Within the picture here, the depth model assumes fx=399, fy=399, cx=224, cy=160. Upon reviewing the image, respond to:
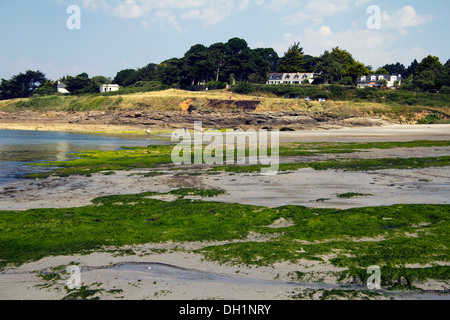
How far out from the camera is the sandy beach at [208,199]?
6492 millimetres

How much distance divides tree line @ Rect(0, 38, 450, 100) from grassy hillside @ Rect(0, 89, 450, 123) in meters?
11.9

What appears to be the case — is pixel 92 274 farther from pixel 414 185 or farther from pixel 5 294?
pixel 414 185

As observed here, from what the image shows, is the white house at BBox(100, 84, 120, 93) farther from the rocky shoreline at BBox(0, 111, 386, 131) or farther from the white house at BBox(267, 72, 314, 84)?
the white house at BBox(267, 72, 314, 84)

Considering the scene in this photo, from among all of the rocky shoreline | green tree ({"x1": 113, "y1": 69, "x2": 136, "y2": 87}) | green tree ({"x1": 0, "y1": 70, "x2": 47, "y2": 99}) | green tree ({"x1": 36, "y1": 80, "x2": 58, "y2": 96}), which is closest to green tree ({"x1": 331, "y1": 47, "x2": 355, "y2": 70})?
the rocky shoreline

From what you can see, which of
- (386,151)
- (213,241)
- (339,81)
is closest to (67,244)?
(213,241)

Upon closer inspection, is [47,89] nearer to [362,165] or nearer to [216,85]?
[216,85]

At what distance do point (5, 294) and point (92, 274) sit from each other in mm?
1383

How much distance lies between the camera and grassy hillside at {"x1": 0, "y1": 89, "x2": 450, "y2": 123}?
189 feet

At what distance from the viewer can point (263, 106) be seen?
61750 mm

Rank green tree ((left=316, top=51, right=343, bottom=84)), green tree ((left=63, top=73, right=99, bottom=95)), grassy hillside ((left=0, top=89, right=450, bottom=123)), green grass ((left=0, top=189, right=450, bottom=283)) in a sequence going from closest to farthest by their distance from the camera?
green grass ((left=0, top=189, right=450, bottom=283)), grassy hillside ((left=0, top=89, right=450, bottom=123)), green tree ((left=316, top=51, right=343, bottom=84)), green tree ((left=63, top=73, right=99, bottom=95))

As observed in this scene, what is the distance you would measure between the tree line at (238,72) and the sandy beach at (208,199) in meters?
57.7

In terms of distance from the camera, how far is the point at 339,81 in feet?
271

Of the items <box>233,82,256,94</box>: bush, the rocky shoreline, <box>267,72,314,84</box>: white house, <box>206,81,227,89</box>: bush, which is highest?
<box>267,72,314,84</box>: white house
